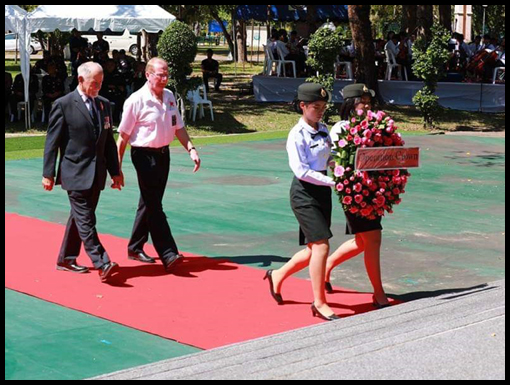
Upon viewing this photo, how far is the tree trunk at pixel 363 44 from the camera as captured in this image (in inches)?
1018

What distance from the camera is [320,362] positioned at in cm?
530

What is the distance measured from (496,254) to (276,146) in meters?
9.90

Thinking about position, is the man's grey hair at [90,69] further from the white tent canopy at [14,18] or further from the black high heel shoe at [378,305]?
the white tent canopy at [14,18]

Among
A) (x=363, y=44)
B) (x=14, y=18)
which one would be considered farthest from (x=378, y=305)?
(x=363, y=44)

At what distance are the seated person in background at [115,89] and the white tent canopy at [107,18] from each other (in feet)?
4.88

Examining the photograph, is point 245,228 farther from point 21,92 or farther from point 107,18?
point 107,18

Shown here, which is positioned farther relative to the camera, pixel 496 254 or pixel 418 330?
pixel 496 254

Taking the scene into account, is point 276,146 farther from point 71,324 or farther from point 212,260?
point 71,324

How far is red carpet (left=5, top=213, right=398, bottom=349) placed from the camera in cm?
696

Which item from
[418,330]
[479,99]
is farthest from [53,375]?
[479,99]

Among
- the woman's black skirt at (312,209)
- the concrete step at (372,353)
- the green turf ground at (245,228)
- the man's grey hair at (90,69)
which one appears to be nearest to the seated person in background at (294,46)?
the green turf ground at (245,228)

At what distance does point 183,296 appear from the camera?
7.88 m

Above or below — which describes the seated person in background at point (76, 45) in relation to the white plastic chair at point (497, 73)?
above

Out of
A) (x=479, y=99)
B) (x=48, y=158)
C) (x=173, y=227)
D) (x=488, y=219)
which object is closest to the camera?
(x=48, y=158)
